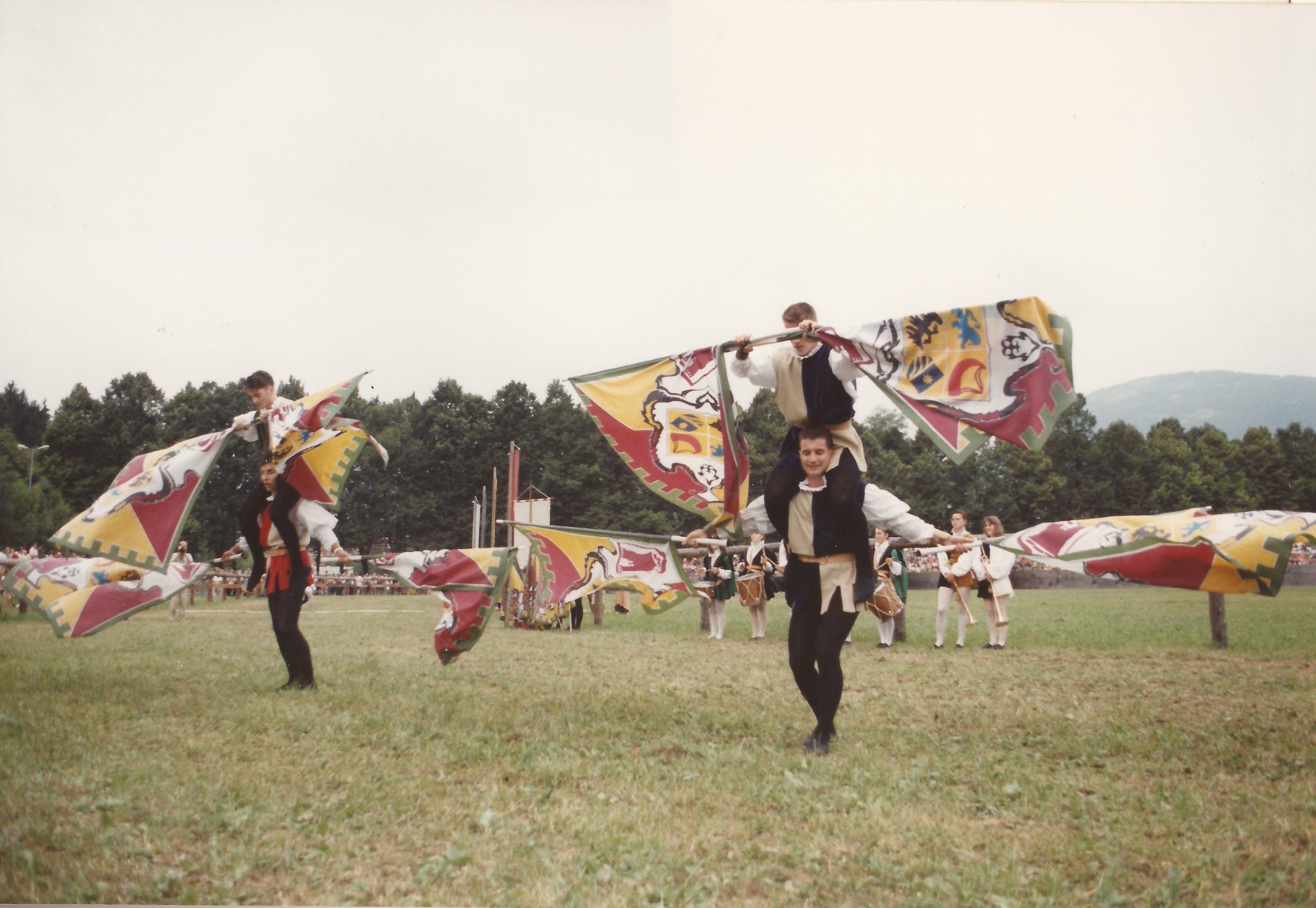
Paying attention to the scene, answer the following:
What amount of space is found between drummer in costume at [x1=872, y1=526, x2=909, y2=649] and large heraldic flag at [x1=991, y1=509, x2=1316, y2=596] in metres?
5.85

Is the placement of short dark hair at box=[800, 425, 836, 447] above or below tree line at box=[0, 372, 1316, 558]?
below

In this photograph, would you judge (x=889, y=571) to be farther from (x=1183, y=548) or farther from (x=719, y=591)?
(x=1183, y=548)

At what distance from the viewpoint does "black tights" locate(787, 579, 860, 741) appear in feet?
16.2

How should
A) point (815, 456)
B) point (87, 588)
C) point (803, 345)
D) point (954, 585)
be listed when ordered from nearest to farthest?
1. point (815, 456)
2. point (803, 345)
3. point (87, 588)
4. point (954, 585)

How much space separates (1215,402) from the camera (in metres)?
38.8

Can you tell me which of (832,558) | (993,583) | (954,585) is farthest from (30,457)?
(993,583)

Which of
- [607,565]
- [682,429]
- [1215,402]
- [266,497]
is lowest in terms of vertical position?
[607,565]

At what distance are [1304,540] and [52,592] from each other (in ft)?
28.7

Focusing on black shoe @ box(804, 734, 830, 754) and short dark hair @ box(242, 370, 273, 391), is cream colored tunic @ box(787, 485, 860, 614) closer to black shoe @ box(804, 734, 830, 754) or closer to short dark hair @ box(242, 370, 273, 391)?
black shoe @ box(804, 734, 830, 754)

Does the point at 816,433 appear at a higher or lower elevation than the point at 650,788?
higher

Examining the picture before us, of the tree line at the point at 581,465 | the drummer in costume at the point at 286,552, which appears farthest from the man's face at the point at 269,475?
the tree line at the point at 581,465

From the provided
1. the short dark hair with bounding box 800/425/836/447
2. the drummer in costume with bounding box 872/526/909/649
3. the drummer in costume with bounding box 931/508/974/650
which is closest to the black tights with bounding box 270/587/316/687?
the short dark hair with bounding box 800/425/836/447

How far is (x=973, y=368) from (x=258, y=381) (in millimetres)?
5167

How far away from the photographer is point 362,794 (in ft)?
13.3
